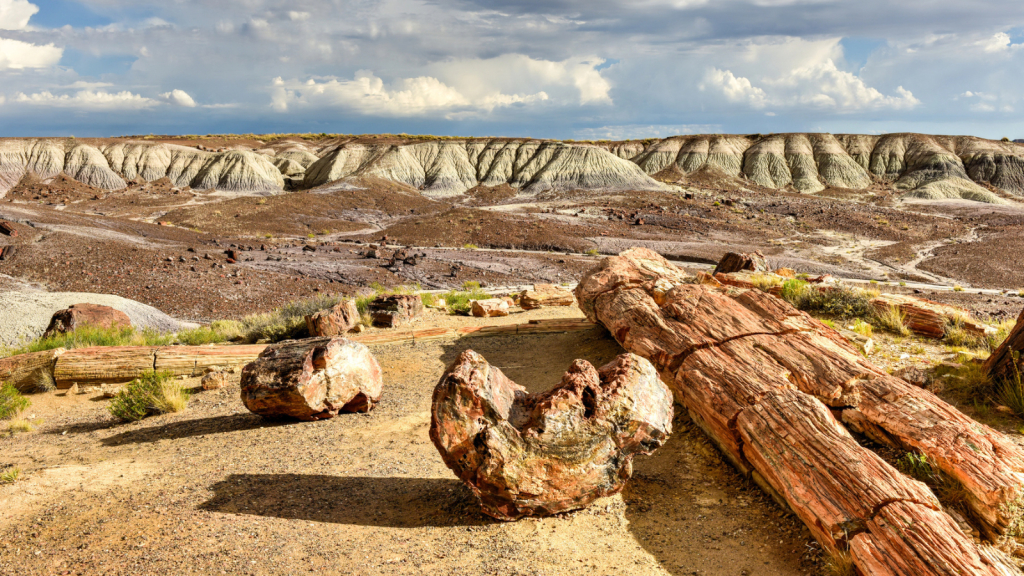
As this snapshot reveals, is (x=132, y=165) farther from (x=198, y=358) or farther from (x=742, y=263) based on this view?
(x=742, y=263)

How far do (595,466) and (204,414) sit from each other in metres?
6.41

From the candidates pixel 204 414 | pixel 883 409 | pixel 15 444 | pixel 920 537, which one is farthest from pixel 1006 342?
pixel 15 444

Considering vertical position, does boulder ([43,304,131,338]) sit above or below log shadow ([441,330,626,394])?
below

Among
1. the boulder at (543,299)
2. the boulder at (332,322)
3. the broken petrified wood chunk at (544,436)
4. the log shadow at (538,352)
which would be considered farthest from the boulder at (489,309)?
the broken petrified wood chunk at (544,436)

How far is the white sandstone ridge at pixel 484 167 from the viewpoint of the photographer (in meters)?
70.0

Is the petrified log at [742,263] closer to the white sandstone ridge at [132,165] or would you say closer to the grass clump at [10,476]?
the grass clump at [10,476]

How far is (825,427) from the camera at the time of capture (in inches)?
205

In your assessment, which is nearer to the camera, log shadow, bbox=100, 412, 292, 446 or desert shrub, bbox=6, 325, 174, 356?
log shadow, bbox=100, 412, 292, 446

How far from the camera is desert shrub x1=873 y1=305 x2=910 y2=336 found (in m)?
10.1

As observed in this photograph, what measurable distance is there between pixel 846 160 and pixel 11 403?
3598 inches

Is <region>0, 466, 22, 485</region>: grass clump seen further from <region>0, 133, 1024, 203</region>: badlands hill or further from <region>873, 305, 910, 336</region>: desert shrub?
<region>0, 133, 1024, 203</region>: badlands hill

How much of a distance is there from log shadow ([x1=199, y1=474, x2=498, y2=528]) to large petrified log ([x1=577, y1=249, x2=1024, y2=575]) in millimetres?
2645

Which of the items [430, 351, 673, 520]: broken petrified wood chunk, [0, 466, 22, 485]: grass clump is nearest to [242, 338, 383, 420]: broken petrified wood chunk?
[0, 466, 22, 485]: grass clump

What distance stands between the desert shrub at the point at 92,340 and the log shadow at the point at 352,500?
324 inches
